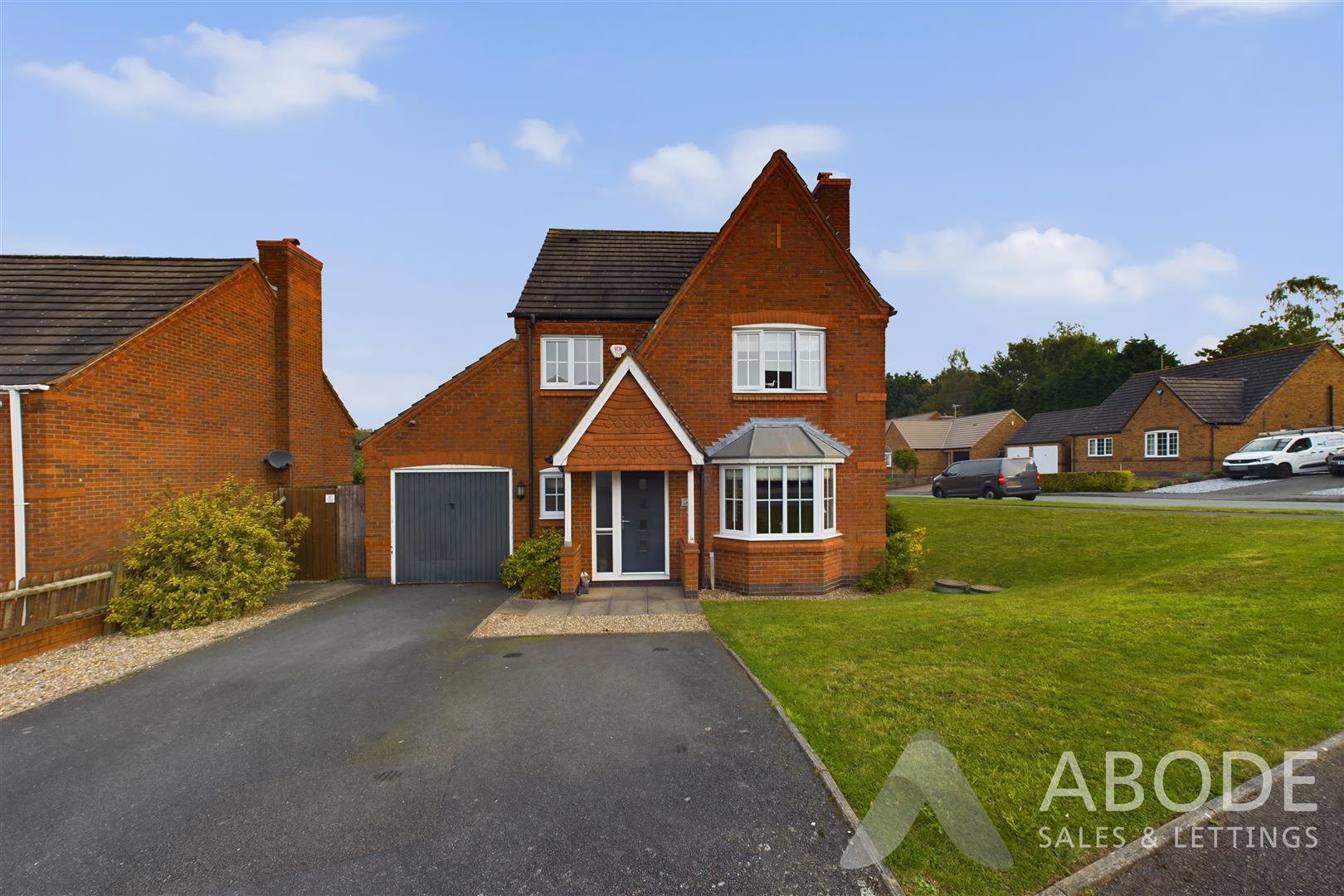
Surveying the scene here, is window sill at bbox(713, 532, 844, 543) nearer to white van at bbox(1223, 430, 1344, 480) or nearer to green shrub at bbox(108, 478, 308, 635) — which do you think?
green shrub at bbox(108, 478, 308, 635)

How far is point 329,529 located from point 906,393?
345ft

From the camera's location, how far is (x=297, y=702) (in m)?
6.16

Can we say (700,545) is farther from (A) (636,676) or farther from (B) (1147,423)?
(B) (1147,423)

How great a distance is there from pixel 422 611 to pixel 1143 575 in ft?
45.2

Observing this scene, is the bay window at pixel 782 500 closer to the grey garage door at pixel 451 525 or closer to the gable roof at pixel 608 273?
the gable roof at pixel 608 273

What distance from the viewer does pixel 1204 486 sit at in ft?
84.7

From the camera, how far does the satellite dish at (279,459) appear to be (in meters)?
13.4

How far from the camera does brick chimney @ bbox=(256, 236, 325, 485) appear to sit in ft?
45.6

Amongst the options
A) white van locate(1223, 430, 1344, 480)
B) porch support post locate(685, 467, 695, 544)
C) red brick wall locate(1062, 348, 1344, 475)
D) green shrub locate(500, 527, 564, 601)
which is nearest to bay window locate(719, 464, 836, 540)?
porch support post locate(685, 467, 695, 544)

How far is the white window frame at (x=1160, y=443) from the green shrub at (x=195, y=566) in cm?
4393

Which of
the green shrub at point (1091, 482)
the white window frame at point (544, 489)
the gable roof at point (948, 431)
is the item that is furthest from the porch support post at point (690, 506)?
the gable roof at point (948, 431)

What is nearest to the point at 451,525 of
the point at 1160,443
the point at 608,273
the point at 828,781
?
the point at 608,273

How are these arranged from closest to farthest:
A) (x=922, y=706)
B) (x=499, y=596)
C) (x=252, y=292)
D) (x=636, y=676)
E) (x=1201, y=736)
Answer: (x=1201, y=736) → (x=922, y=706) → (x=636, y=676) → (x=499, y=596) → (x=252, y=292)

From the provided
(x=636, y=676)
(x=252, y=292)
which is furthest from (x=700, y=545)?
(x=252, y=292)
